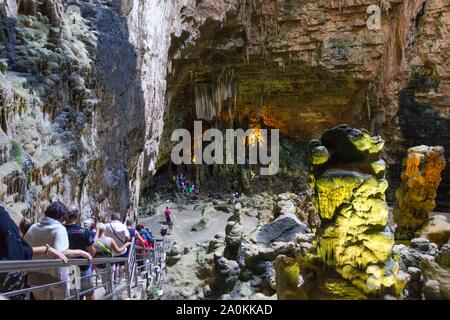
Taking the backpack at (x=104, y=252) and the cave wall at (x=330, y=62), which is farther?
the cave wall at (x=330, y=62)

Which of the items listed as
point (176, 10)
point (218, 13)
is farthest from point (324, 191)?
point (218, 13)

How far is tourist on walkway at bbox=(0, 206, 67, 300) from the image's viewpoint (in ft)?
8.34

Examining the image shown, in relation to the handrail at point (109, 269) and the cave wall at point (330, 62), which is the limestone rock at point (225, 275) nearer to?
the handrail at point (109, 269)

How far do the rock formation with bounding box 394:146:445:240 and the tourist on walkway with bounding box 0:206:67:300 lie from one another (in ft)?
31.9

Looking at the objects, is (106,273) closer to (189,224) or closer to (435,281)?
(435,281)

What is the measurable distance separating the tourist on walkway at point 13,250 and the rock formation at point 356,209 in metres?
3.18

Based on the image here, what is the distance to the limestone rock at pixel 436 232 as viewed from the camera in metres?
9.81

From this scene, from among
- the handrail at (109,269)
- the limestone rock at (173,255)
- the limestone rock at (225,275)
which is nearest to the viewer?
the handrail at (109,269)

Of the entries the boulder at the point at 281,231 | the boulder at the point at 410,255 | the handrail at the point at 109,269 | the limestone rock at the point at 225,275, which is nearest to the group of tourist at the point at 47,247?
the handrail at the point at 109,269

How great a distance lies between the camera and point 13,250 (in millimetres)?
2561

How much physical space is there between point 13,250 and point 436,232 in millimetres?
10058

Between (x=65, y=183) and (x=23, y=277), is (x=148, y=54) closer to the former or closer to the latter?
(x=65, y=183)

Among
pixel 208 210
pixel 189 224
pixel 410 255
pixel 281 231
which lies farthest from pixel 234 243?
pixel 208 210

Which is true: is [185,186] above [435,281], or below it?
below
